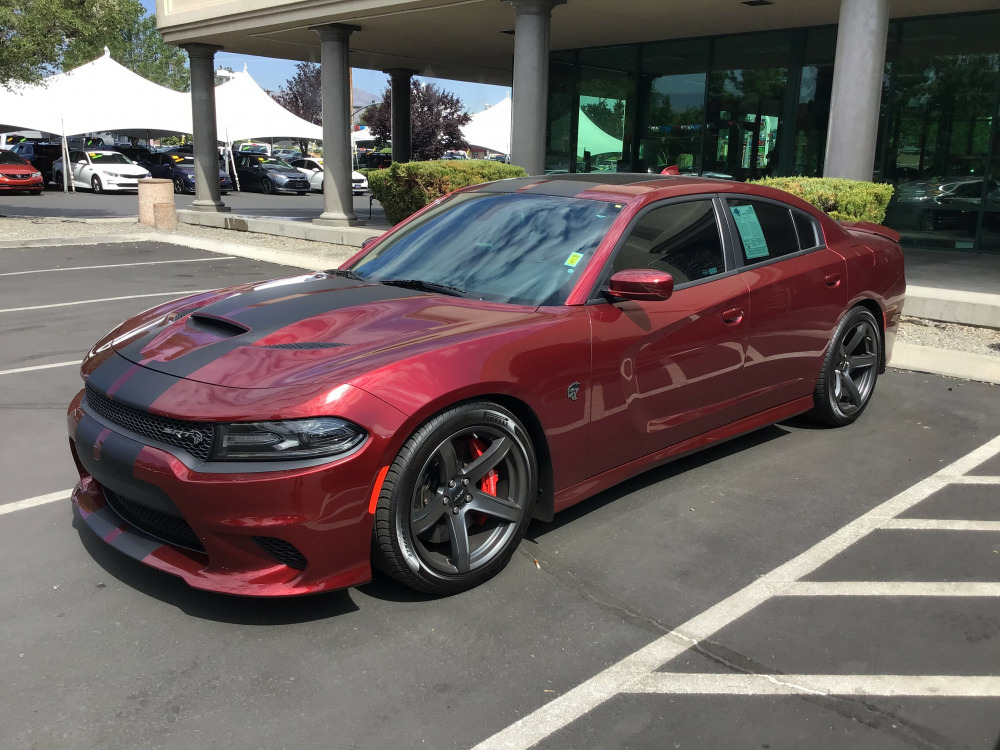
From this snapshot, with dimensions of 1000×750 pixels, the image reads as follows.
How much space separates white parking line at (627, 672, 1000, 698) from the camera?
9.76 ft

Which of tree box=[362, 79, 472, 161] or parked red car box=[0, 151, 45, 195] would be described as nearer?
parked red car box=[0, 151, 45, 195]

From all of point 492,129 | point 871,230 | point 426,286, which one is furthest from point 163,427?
point 492,129

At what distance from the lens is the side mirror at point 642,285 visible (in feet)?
12.7

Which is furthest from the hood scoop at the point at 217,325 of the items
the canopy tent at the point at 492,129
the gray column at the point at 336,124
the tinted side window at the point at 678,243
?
the canopy tent at the point at 492,129

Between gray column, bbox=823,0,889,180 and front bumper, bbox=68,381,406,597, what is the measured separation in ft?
31.3

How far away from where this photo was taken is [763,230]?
5059 millimetres

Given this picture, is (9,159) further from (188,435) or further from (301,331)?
(188,435)

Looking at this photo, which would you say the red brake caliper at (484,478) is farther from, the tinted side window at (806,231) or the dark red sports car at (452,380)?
the tinted side window at (806,231)

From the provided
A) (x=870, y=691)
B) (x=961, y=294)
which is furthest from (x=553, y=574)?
(x=961, y=294)

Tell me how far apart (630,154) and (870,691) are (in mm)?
19176

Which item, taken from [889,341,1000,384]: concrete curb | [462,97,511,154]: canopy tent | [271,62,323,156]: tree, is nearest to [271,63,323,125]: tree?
[271,62,323,156]: tree

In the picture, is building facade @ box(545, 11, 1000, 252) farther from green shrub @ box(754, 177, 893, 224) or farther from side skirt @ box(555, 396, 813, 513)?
side skirt @ box(555, 396, 813, 513)

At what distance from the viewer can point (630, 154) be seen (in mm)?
21047

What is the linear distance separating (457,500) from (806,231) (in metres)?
3.06
